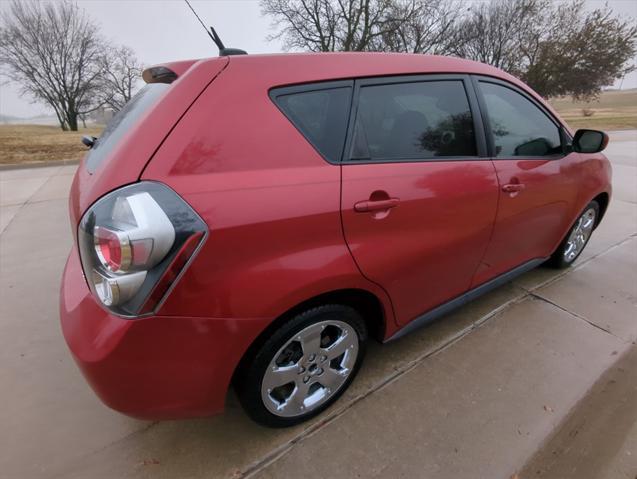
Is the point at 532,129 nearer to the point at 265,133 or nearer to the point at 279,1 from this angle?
the point at 265,133

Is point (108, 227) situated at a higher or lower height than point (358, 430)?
higher

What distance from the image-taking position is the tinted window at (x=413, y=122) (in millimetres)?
1576

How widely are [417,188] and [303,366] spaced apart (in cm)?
98

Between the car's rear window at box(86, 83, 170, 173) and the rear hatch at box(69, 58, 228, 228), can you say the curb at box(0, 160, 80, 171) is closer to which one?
the car's rear window at box(86, 83, 170, 173)

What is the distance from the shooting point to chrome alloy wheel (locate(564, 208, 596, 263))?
309 centimetres

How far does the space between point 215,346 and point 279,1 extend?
1030 inches

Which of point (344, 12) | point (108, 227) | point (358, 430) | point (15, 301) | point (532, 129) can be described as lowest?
point (15, 301)

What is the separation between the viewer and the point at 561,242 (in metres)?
2.99

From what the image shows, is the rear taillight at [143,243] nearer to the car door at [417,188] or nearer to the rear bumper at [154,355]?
the rear bumper at [154,355]

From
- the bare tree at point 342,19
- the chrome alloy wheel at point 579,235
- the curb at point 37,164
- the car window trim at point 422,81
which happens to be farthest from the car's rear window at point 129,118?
the bare tree at point 342,19

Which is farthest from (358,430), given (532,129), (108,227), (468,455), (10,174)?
(10,174)

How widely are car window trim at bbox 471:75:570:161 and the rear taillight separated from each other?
1732 mm

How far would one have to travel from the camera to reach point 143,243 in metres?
1.11

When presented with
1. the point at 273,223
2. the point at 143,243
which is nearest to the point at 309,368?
the point at 273,223
